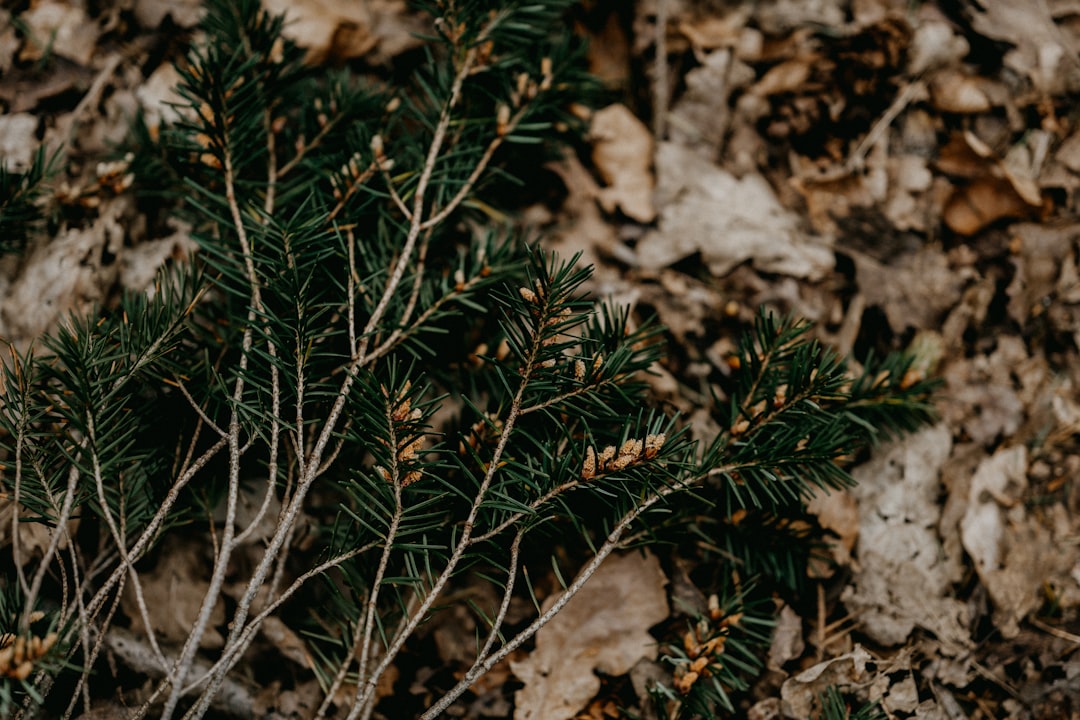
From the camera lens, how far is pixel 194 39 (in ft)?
7.43

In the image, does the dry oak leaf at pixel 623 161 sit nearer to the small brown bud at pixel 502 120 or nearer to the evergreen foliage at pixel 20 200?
the small brown bud at pixel 502 120

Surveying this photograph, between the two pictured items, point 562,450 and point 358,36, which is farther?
point 358,36

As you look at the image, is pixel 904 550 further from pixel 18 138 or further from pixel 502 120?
pixel 18 138

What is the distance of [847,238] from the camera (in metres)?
2.39

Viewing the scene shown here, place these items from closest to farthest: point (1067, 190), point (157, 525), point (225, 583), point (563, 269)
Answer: point (563, 269) → point (157, 525) → point (225, 583) → point (1067, 190)

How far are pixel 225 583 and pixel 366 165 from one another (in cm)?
120

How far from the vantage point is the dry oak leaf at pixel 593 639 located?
5.92 ft

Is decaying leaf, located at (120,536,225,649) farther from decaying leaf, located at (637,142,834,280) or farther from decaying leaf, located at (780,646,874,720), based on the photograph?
decaying leaf, located at (637,142,834,280)

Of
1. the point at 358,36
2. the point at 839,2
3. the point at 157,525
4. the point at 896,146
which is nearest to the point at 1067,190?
the point at 896,146

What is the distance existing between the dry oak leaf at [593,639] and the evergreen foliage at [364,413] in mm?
95

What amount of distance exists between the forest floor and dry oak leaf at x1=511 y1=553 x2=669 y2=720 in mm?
18

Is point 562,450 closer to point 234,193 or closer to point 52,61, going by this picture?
point 234,193

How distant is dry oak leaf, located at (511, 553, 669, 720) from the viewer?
1.80 meters

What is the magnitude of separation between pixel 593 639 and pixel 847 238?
1644mm
